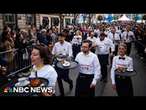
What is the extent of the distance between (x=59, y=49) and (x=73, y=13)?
0.91 m

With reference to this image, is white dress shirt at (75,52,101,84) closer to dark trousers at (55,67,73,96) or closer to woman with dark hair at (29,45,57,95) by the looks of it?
dark trousers at (55,67,73,96)

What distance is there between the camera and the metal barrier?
4.40m

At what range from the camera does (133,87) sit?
434cm

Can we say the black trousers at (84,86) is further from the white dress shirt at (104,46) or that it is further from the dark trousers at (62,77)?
the white dress shirt at (104,46)

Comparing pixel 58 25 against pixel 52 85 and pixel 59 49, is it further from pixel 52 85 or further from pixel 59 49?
pixel 52 85

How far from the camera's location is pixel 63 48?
5027mm

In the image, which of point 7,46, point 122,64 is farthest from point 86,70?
point 7,46

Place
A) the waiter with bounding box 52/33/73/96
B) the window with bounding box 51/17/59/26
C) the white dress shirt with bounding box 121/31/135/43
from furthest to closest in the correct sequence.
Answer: the white dress shirt with bounding box 121/31/135/43
the waiter with bounding box 52/33/73/96
the window with bounding box 51/17/59/26

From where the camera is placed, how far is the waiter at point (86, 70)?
4.23 meters

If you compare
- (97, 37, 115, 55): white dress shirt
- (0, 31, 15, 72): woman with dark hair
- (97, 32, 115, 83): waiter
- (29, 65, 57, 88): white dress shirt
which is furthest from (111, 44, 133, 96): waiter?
(0, 31, 15, 72): woman with dark hair

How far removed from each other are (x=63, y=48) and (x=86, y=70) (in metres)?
0.86

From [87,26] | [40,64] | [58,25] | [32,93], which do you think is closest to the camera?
[40,64]

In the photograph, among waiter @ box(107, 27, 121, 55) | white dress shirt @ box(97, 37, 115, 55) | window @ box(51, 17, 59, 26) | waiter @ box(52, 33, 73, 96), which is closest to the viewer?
window @ box(51, 17, 59, 26)
